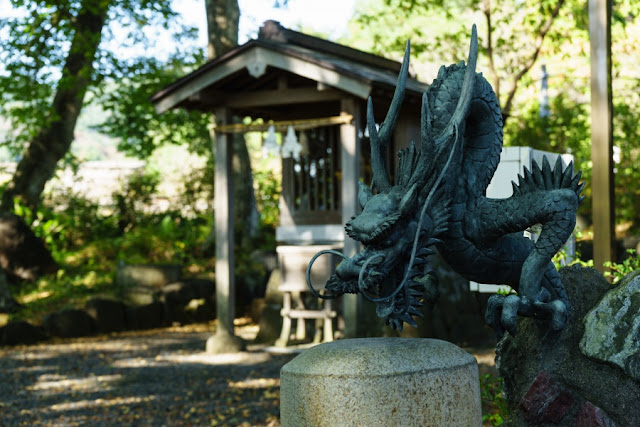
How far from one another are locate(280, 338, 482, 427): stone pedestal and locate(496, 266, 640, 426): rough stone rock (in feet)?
2.19

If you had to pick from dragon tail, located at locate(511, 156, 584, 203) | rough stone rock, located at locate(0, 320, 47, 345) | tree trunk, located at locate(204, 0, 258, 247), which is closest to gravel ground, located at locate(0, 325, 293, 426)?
rough stone rock, located at locate(0, 320, 47, 345)

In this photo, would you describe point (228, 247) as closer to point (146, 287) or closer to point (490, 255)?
point (146, 287)

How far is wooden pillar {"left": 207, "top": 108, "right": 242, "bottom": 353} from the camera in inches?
410

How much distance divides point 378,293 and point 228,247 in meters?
7.18

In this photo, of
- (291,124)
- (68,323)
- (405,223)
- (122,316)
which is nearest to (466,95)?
(405,223)

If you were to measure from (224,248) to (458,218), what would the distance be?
712 centimetres

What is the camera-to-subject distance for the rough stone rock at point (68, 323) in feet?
40.3

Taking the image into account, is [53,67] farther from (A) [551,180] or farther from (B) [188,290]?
(A) [551,180]

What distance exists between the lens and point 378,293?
3.45m

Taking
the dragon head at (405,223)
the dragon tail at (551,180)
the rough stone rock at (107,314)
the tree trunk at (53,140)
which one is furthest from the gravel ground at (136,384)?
the tree trunk at (53,140)

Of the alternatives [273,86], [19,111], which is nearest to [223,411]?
[273,86]

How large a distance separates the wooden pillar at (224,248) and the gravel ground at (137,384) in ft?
0.86

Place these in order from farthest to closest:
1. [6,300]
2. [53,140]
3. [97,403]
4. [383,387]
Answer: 1. [53,140]
2. [6,300]
3. [97,403]
4. [383,387]

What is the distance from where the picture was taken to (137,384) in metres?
8.68
